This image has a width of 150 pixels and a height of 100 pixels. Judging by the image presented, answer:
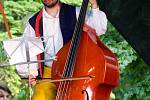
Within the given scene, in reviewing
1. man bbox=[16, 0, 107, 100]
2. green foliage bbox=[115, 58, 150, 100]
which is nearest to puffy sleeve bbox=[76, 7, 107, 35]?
man bbox=[16, 0, 107, 100]

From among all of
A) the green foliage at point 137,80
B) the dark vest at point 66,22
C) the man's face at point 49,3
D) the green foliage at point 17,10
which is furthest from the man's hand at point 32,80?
the green foliage at point 17,10

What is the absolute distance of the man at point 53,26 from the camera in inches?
139

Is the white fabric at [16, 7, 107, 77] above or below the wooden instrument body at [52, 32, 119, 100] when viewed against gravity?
above

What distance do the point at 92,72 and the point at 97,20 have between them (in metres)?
0.36

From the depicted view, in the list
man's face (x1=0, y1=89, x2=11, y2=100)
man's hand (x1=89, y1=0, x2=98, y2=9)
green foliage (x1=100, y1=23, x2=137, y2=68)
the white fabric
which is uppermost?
man's hand (x1=89, y1=0, x2=98, y2=9)

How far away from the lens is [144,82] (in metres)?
4.81

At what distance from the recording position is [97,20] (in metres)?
3.53

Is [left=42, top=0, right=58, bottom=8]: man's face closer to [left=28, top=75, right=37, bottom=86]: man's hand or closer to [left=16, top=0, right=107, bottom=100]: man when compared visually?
[left=16, top=0, right=107, bottom=100]: man

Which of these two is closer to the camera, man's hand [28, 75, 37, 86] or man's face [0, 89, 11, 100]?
man's face [0, 89, 11, 100]

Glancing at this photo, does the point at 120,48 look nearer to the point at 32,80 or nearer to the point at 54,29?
the point at 54,29

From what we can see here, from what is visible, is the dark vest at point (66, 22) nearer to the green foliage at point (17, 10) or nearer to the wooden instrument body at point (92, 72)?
the wooden instrument body at point (92, 72)

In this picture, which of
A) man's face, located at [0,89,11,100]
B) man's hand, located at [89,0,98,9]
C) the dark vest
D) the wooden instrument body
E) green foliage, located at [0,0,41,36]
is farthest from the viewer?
green foliage, located at [0,0,41,36]

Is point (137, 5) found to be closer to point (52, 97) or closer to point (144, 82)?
point (52, 97)

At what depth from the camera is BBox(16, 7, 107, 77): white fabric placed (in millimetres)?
3533
